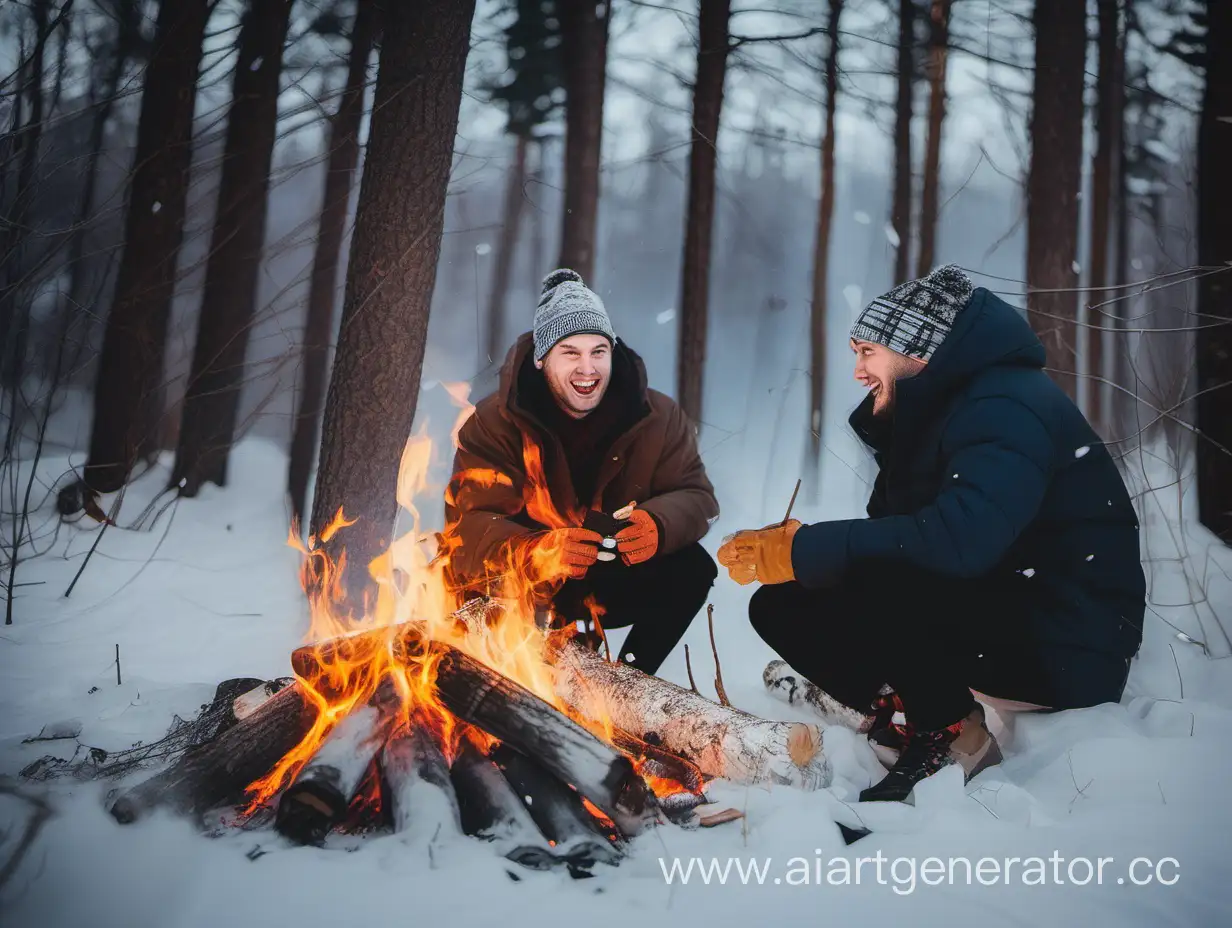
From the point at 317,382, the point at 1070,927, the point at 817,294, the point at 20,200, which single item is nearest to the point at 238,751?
the point at 1070,927

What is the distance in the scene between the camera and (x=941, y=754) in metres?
2.50

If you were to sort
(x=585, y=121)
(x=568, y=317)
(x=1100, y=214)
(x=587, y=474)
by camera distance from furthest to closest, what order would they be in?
1. (x=1100, y=214)
2. (x=585, y=121)
3. (x=587, y=474)
4. (x=568, y=317)

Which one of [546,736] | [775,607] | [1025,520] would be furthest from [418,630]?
[1025,520]

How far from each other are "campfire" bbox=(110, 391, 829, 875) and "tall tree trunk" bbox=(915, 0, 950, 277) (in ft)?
23.8

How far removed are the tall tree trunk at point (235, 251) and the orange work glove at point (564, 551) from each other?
528cm

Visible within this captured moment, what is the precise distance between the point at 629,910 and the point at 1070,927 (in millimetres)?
921

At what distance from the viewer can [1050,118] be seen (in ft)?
20.6

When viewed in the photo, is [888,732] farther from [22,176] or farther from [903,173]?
[903,173]

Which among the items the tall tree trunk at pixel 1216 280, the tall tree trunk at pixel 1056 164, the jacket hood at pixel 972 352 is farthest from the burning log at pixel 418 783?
the tall tree trunk at pixel 1056 164

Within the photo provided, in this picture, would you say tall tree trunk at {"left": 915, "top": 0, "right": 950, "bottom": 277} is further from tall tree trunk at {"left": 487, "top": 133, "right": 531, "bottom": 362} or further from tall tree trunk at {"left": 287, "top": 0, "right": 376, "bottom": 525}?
tall tree trunk at {"left": 487, "top": 133, "right": 531, "bottom": 362}

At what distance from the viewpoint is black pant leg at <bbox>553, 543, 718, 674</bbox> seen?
3.40 metres

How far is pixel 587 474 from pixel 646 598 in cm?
61

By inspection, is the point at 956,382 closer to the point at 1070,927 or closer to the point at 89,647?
the point at 1070,927

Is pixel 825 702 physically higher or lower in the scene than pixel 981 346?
lower
